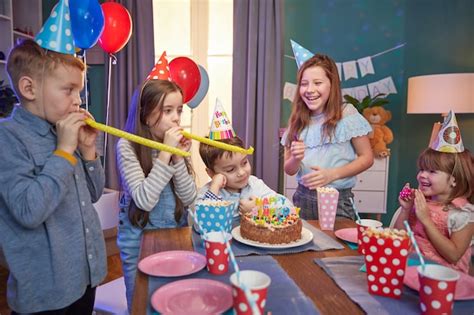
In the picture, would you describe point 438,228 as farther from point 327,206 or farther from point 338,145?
point 338,145

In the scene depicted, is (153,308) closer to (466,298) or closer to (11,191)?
(11,191)

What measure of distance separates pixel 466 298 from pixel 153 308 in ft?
2.21

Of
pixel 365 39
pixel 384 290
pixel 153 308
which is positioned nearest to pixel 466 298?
pixel 384 290

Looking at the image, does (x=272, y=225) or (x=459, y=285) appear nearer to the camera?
(x=459, y=285)

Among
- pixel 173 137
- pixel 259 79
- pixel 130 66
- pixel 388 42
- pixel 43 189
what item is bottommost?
pixel 43 189

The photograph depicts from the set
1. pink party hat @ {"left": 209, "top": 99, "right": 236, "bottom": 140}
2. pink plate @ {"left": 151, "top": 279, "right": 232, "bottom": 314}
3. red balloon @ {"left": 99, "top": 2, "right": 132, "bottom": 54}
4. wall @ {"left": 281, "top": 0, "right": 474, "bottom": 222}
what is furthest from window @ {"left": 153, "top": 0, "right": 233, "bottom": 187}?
pink plate @ {"left": 151, "top": 279, "right": 232, "bottom": 314}

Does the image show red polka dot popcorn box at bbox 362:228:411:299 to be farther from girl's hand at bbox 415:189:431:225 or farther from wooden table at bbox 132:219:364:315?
girl's hand at bbox 415:189:431:225

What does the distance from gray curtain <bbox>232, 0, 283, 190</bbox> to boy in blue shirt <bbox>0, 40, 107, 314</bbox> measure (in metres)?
2.69

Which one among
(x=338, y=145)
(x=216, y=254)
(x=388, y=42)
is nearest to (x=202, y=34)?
(x=388, y=42)

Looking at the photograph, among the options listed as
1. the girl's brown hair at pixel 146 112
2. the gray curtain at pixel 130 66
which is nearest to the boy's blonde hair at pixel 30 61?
the girl's brown hair at pixel 146 112

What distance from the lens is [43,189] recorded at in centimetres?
103

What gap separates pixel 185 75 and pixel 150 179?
128 centimetres

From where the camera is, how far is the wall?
12.4 ft

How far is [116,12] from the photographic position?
9.36 ft
